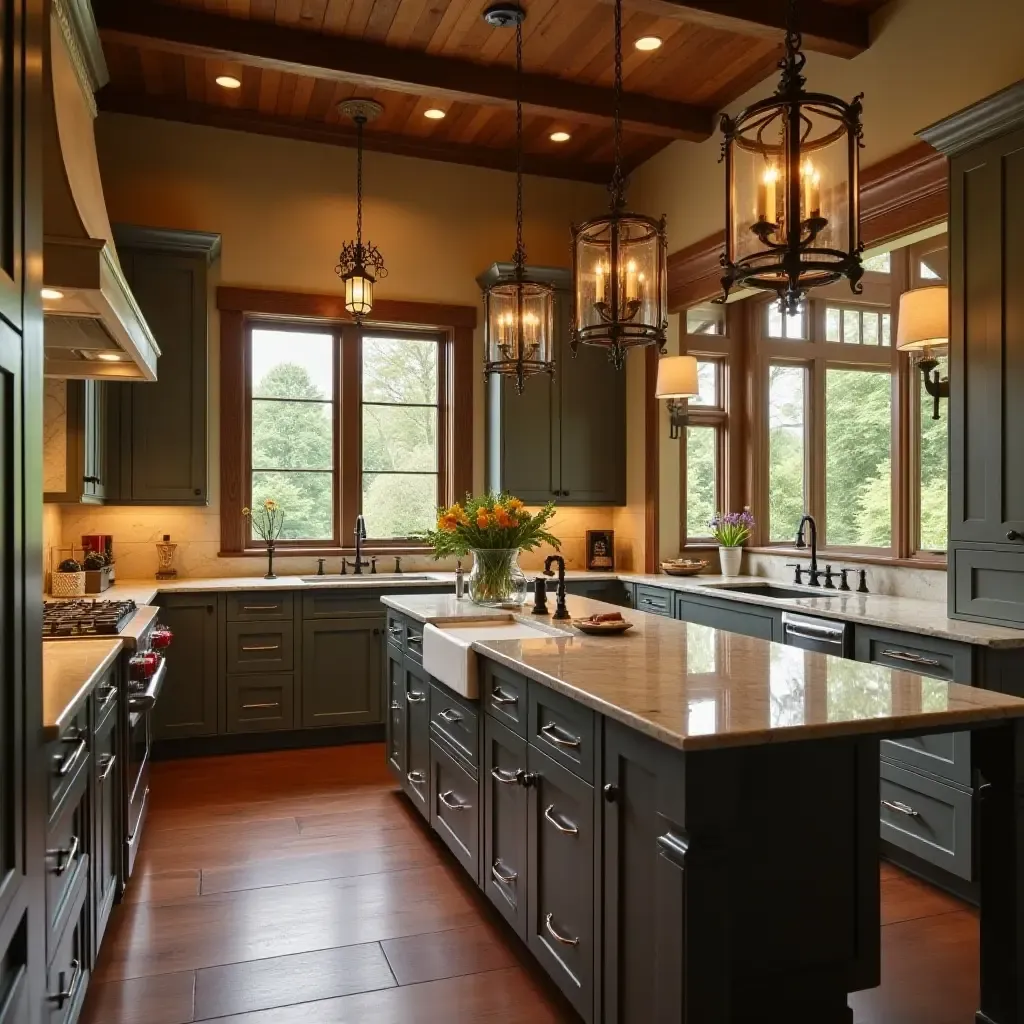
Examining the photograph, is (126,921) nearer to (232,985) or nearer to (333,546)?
(232,985)

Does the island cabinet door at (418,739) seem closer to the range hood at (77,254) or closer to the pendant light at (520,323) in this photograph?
the pendant light at (520,323)

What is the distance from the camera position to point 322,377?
233 inches

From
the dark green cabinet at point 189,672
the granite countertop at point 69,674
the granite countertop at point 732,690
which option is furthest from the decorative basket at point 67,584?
the granite countertop at point 732,690

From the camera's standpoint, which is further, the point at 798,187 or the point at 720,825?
the point at 798,187

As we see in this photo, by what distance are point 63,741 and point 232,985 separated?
0.98m

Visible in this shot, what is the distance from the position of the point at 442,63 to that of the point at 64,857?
414 centimetres

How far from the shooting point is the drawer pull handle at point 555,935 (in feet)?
7.60

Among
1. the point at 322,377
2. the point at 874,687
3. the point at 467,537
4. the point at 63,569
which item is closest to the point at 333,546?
the point at 322,377

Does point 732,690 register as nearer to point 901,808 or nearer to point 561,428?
point 901,808

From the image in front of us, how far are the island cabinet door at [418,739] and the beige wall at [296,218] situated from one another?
207 cm

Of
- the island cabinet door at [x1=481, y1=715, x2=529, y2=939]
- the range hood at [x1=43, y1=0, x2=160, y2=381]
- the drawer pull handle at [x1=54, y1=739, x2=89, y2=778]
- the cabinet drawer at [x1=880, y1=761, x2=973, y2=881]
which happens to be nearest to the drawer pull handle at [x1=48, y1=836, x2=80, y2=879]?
the drawer pull handle at [x1=54, y1=739, x2=89, y2=778]

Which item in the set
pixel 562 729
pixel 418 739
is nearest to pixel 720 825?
pixel 562 729

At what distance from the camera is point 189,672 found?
4.92m

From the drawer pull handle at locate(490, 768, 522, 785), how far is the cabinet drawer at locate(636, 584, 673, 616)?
8.54ft
